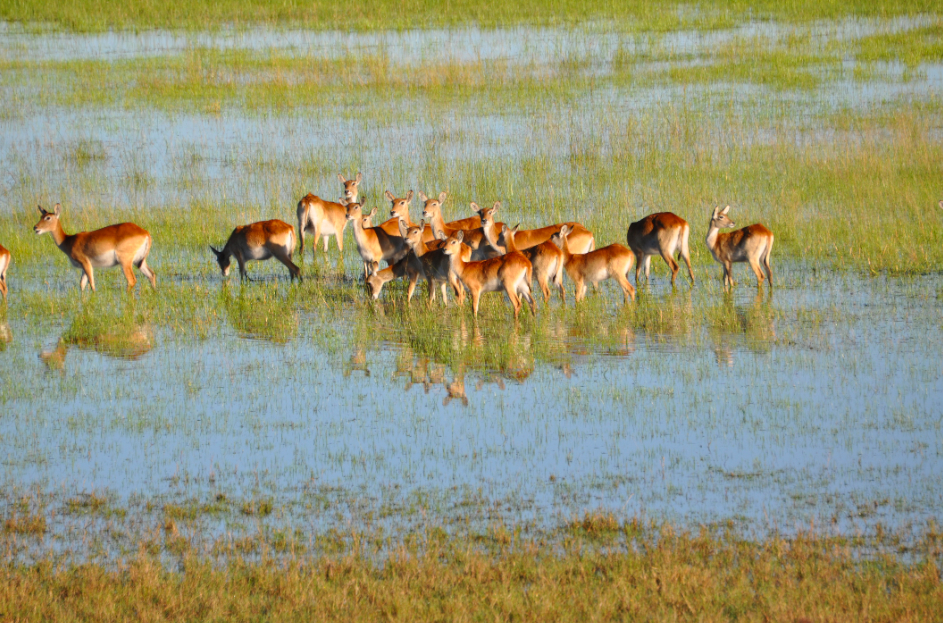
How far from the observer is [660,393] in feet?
36.3

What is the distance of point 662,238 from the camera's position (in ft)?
52.9

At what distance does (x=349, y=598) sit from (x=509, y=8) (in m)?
38.9

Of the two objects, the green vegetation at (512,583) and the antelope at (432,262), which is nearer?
the green vegetation at (512,583)

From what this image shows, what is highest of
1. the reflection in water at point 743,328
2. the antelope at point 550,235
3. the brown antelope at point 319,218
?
the brown antelope at point 319,218

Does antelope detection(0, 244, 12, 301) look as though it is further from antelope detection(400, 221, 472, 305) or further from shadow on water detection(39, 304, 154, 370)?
antelope detection(400, 221, 472, 305)

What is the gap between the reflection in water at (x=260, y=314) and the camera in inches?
556

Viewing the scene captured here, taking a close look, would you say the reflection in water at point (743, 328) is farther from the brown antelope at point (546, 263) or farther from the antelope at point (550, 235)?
the antelope at point (550, 235)

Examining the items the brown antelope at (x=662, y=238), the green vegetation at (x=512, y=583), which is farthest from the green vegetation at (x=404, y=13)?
the green vegetation at (x=512, y=583)

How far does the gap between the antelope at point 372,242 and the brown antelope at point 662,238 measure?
3.13m

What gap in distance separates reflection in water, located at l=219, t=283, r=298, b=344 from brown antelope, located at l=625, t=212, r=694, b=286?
4.71 meters

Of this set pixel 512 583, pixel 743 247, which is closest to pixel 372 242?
pixel 743 247

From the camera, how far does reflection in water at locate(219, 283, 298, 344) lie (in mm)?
14125

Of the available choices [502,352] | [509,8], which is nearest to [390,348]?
[502,352]

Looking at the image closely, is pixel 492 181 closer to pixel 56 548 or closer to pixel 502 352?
pixel 502 352
